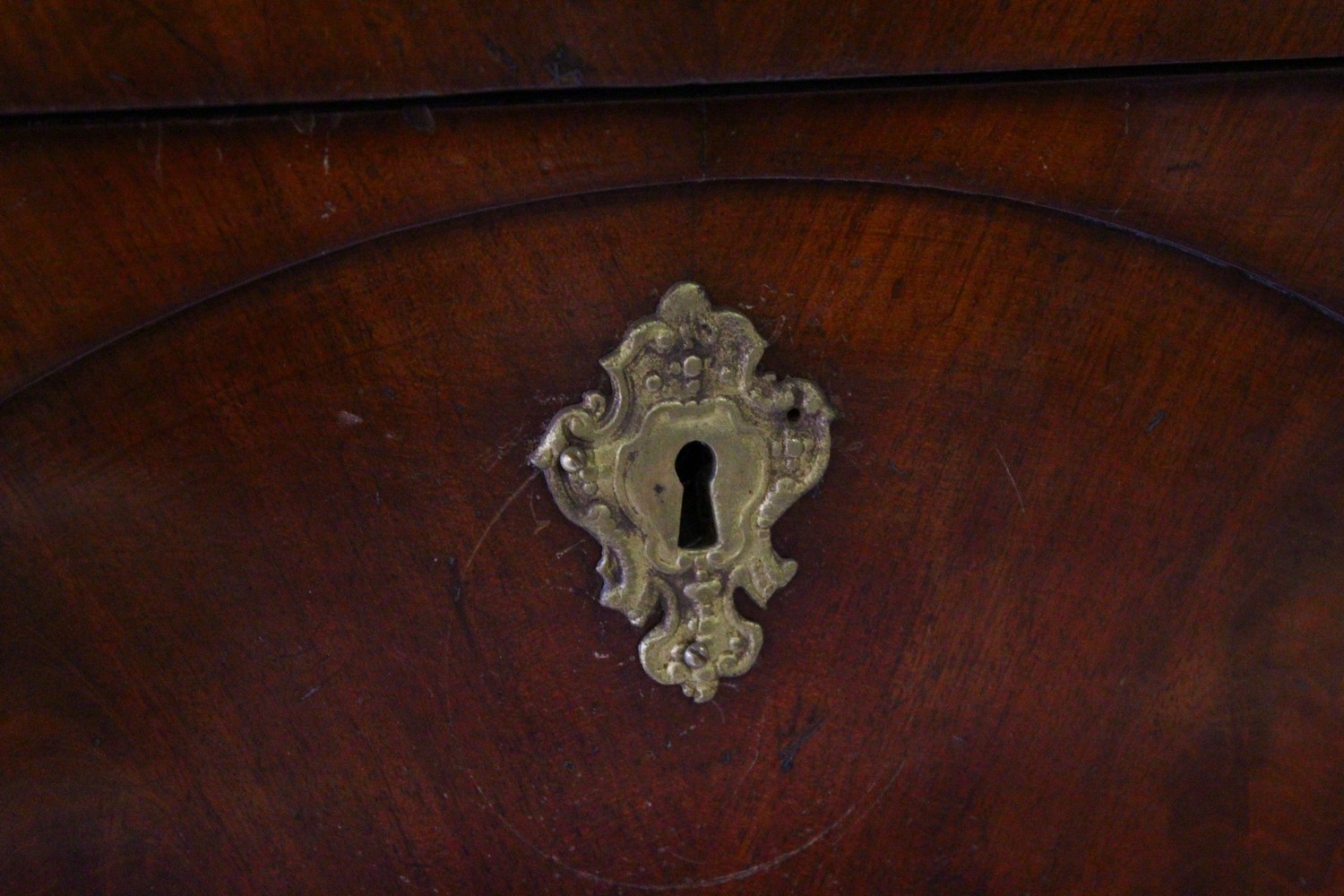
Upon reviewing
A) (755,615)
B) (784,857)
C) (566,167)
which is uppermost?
(566,167)

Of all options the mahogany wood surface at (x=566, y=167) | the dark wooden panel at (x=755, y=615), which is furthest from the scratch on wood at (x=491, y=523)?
the mahogany wood surface at (x=566, y=167)

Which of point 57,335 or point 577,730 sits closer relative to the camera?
point 57,335

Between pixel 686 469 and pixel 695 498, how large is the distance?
0.05ft

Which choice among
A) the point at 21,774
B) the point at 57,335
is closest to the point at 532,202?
the point at 57,335

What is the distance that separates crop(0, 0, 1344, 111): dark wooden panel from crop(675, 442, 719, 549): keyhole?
163 mm

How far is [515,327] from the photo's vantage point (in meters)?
0.45

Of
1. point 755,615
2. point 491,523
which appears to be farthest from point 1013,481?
point 491,523

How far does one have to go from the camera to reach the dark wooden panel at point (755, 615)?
44cm

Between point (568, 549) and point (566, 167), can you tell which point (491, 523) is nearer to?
Answer: point (568, 549)

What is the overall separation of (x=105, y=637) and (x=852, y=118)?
37cm

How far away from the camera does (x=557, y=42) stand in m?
0.37

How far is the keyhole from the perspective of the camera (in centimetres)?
48

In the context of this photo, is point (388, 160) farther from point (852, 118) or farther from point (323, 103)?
point (852, 118)

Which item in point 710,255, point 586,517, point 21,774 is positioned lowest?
point 21,774
